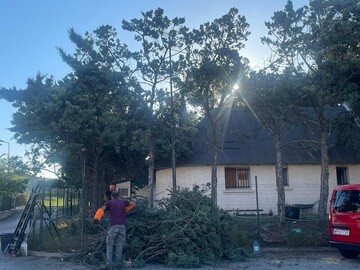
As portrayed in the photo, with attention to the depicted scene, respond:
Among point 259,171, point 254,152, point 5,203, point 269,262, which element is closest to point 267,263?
point 269,262

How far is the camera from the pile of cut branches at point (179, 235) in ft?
33.7

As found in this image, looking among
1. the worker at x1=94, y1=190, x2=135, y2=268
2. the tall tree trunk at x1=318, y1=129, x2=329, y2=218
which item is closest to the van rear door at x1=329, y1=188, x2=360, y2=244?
the tall tree trunk at x1=318, y1=129, x2=329, y2=218

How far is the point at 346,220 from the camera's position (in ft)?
33.5

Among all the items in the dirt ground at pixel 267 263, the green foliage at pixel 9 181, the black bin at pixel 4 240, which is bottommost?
the dirt ground at pixel 267 263

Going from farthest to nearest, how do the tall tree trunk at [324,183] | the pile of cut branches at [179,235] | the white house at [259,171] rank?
the white house at [259,171] → the tall tree trunk at [324,183] → the pile of cut branches at [179,235]

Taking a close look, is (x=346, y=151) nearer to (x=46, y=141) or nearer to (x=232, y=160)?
(x=232, y=160)

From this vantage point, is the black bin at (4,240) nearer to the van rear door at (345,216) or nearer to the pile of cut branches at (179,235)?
the pile of cut branches at (179,235)

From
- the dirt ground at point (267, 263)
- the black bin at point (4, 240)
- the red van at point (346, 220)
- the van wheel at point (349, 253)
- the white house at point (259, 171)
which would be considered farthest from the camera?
the white house at point (259, 171)

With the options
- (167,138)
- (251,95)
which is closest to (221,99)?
(251,95)

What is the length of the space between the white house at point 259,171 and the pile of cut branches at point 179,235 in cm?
925

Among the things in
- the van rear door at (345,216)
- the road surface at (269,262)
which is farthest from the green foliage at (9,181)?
the van rear door at (345,216)

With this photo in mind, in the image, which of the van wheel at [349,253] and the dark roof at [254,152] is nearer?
the van wheel at [349,253]

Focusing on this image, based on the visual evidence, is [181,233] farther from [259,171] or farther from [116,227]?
[259,171]

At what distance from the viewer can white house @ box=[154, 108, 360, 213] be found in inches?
818
